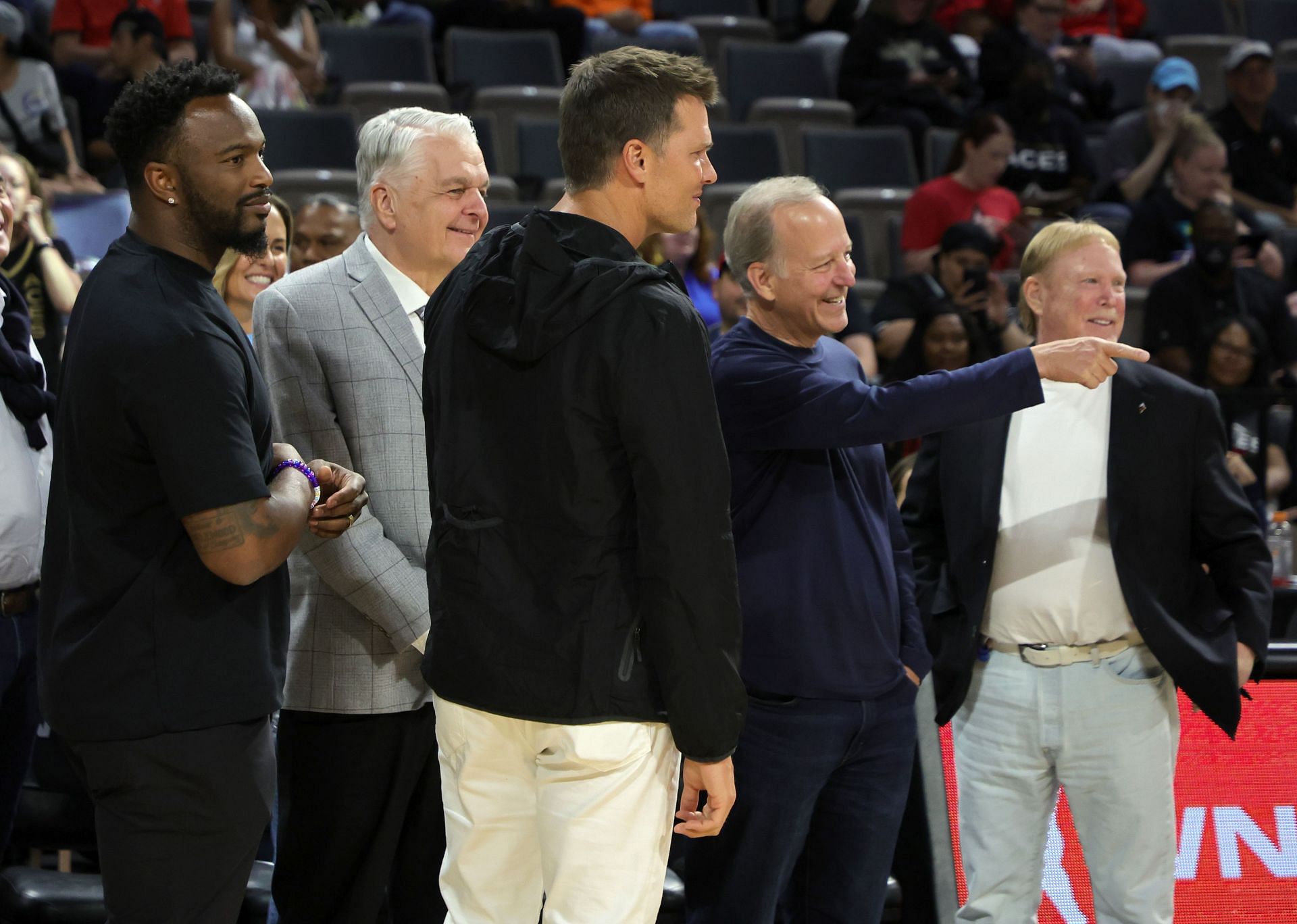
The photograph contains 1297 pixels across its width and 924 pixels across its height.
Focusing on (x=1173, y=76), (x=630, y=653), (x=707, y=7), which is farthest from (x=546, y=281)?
(x=707, y=7)

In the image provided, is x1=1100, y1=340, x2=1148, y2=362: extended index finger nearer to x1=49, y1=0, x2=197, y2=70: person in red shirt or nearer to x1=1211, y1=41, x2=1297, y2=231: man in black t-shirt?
x1=49, y1=0, x2=197, y2=70: person in red shirt

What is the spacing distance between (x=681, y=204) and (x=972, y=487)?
50.9 inches

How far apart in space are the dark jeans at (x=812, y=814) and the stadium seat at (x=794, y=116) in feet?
19.0

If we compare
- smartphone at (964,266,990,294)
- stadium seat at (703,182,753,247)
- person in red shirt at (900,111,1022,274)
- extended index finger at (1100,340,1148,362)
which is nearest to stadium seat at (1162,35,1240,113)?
person in red shirt at (900,111,1022,274)

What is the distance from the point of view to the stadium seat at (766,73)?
28.2ft

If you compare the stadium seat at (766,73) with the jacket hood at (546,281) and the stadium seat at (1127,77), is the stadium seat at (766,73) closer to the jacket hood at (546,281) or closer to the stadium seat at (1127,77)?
the stadium seat at (1127,77)

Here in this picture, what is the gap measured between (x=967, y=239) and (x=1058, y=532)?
10.2 ft

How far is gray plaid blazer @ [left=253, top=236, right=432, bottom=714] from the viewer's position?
105 inches

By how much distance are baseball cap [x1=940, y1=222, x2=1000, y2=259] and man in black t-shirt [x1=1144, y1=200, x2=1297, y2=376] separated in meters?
0.93

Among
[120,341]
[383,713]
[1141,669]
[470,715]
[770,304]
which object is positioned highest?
[120,341]

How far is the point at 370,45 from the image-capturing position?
8.10m

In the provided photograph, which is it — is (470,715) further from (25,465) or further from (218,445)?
(25,465)

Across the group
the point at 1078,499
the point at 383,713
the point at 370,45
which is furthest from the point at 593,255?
the point at 370,45

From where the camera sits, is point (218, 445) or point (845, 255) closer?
point (218, 445)
